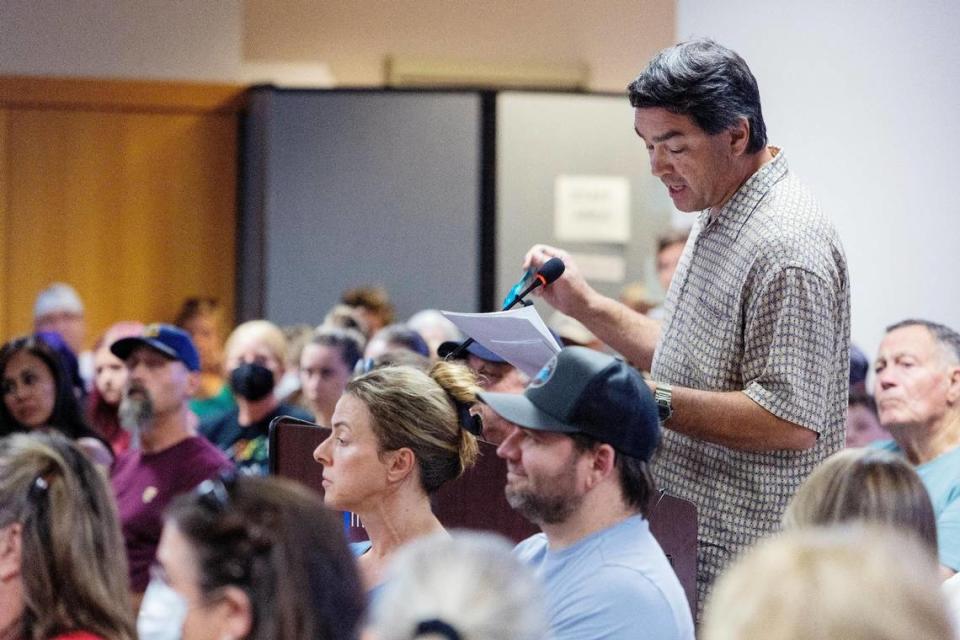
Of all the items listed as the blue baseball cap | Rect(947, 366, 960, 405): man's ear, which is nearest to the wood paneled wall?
the blue baseball cap

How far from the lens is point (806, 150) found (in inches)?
163

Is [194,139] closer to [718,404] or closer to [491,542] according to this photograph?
[718,404]

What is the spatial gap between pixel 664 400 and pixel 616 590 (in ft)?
1.37

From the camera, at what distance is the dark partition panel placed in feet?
23.5

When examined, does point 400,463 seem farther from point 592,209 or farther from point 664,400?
point 592,209

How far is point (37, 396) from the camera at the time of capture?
14.8 feet

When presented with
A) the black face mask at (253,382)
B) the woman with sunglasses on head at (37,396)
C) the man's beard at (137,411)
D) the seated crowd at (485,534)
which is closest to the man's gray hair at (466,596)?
the seated crowd at (485,534)

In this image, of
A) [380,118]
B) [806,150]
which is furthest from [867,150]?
[380,118]

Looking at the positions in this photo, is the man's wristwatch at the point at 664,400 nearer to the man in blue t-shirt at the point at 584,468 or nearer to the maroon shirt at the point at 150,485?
the man in blue t-shirt at the point at 584,468

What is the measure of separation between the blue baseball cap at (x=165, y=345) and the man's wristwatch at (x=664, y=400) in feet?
7.69

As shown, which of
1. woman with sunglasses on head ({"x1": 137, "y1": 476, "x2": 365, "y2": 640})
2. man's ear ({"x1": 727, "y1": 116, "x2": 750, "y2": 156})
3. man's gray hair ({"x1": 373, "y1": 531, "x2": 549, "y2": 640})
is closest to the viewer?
man's gray hair ({"x1": 373, "y1": 531, "x2": 549, "y2": 640})

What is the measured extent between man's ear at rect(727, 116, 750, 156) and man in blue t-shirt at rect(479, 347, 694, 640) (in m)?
0.53

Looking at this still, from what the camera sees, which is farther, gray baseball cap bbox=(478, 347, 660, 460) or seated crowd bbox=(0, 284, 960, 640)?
gray baseball cap bbox=(478, 347, 660, 460)

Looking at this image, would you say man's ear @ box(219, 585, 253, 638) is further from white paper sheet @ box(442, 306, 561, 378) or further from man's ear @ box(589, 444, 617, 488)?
white paper sheet @ box(442, 306, 561, 378)
